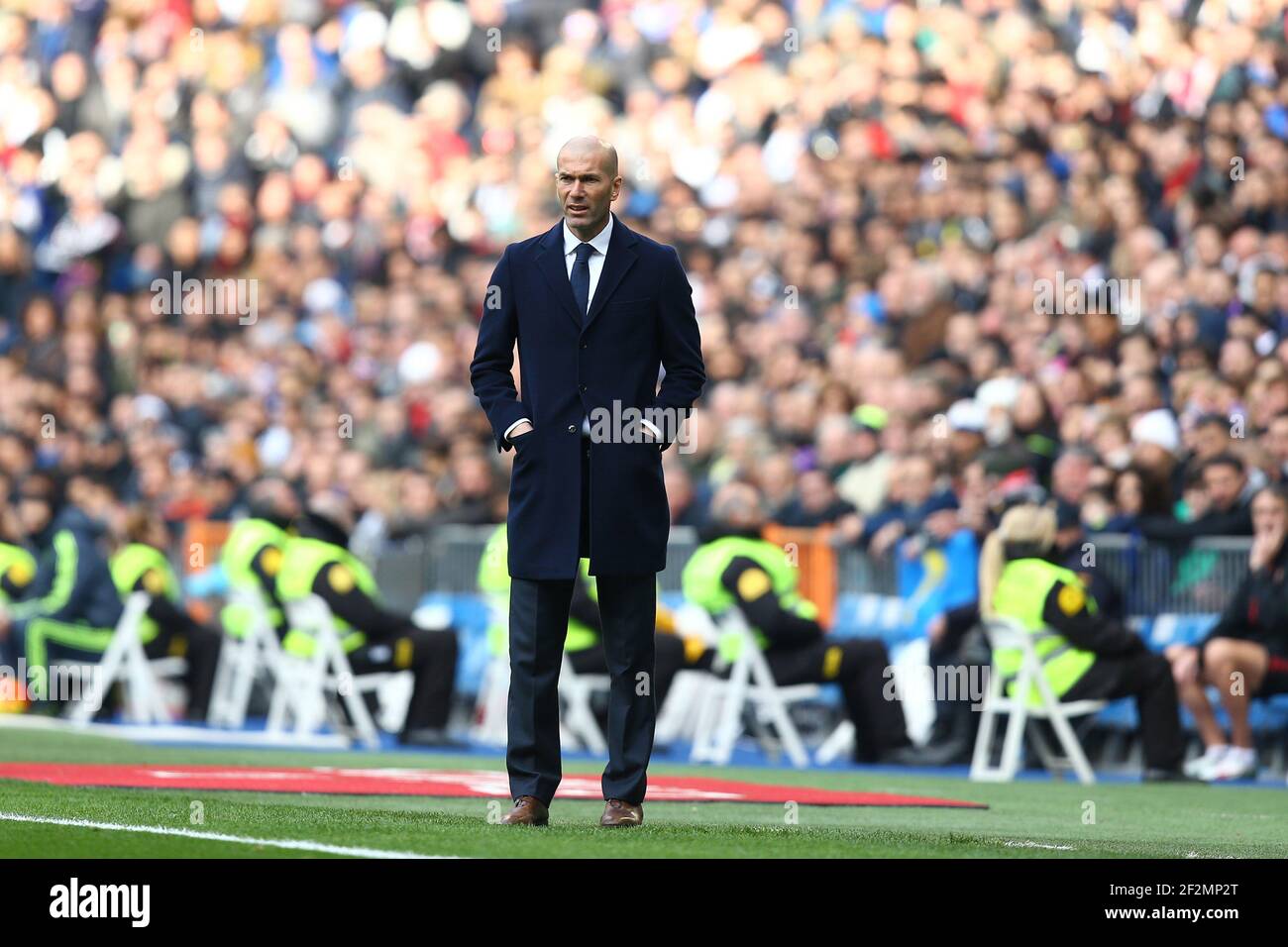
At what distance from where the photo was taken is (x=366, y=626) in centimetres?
1664

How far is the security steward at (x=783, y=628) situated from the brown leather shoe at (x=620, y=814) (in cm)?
696

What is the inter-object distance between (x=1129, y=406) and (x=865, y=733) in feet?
8.94

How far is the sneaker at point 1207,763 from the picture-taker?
14094 mm

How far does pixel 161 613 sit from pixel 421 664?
2842 millimetres

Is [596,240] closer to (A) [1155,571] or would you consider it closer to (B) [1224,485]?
(B) [1224,485]

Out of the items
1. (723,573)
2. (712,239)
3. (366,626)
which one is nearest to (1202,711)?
(723,573)

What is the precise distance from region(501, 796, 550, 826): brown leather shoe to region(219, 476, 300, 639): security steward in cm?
865

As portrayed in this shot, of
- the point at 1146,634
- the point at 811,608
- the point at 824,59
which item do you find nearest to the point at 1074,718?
the point at 1146,634

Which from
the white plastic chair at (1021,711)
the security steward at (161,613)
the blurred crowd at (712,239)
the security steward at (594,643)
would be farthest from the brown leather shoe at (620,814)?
the security steward at (161,613)

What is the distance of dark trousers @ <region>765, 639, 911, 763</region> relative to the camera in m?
15.7

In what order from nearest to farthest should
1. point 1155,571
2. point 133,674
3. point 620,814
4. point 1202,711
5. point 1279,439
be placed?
point 620,814
point 1202,711
point 1279,439
point 1155,571
point 133,674

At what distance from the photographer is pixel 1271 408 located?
14969 millimetres

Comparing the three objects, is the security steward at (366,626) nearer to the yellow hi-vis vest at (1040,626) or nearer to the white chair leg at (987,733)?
the white chair leg at (987,733)

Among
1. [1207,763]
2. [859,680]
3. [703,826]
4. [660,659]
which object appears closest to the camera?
[703,826]
